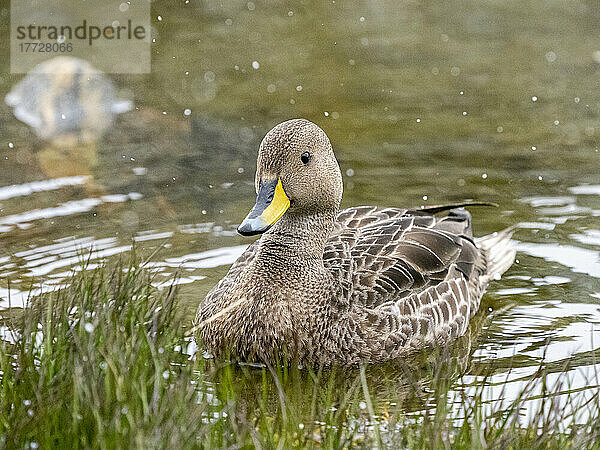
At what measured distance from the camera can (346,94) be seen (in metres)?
12.0

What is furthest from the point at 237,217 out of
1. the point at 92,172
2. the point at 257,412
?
the point at 257,412

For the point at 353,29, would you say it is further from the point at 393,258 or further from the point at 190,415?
the point at 190,415

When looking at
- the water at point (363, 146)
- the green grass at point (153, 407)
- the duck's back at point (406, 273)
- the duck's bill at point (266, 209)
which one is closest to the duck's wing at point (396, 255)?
the duck's back at point (406, 273)

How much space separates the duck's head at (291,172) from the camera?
577cm

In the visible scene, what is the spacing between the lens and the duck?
584 centimetres

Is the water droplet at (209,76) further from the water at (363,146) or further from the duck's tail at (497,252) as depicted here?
the duck's tail at (497,252)

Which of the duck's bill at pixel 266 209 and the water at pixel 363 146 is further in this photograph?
the water at pixel 363 146

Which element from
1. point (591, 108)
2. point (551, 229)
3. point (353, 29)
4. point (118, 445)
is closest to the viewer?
point (118, 445)

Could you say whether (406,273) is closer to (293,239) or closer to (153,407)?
(293,239)

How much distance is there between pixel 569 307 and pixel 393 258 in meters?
1.29
